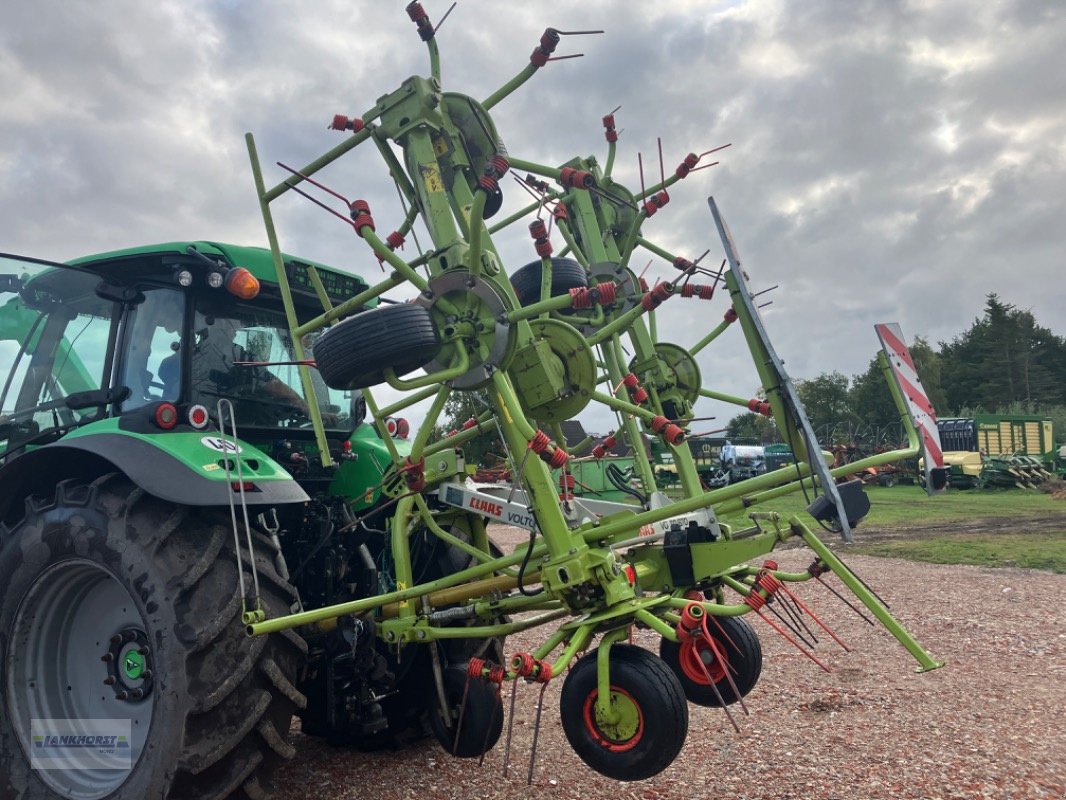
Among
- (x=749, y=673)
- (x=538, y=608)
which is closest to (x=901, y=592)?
(x=749, y=673)

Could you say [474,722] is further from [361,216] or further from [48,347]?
[48,347]

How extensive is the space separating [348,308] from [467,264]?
68 cm

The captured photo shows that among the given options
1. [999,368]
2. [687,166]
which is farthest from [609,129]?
[999,368]

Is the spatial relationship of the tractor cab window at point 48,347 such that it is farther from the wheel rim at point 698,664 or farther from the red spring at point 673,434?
the wheel rim at point 698,664

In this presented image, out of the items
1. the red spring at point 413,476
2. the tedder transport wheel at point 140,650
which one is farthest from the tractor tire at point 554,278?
the tedder transport wheel at point 140,650

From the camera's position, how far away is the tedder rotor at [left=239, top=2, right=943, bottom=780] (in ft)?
9.11

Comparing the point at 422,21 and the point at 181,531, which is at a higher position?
the point at 422,21

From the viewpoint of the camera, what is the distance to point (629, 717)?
8.70 ft

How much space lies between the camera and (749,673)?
11.6 ft

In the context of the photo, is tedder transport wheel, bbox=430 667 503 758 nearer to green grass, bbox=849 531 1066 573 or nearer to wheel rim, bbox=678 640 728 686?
wheel rim, bbox=678 640 728 686

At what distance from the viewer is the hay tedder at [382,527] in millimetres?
2832

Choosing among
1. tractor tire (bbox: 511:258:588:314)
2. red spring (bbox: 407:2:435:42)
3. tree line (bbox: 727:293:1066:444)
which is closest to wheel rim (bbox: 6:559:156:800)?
tractor tire (bbox: 511:258:588:314)

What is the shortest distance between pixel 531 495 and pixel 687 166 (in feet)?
10.4

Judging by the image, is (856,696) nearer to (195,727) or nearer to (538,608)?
(538,608)
